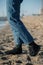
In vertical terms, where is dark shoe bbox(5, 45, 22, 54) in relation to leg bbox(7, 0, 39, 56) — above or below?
below

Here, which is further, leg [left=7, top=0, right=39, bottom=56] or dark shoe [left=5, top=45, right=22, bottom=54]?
dark shoe [left=5, top=45, right=22, bottom=54]

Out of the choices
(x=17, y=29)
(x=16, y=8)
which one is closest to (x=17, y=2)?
(x=16, y=8)

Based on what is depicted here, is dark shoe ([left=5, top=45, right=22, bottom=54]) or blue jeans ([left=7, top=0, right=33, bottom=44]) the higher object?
blue jeans ([left=7, top=0, right=33, bottom=44])

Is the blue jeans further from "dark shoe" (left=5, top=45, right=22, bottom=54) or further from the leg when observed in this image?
"dark shoe" (left=5, top=45, right=22, bottom=54)

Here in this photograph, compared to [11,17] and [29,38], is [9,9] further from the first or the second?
[29,38]

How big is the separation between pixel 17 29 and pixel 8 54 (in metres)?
0.83

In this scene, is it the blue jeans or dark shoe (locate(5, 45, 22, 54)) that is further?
dark shoe (locate(5, 45, 22, 54))

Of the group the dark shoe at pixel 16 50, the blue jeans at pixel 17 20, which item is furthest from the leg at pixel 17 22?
the dark shoe at pixel 16 50

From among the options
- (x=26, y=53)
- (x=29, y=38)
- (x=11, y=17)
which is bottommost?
(x=26, y=53)

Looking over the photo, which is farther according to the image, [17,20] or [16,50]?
[16,50]

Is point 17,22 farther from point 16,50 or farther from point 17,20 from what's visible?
point 16,50

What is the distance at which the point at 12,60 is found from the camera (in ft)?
15.2

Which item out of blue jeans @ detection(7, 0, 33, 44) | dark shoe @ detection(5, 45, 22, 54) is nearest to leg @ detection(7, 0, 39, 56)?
blue jeans @ detection(7, 0, 33, 44)

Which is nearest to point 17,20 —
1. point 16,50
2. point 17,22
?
point 17,22
